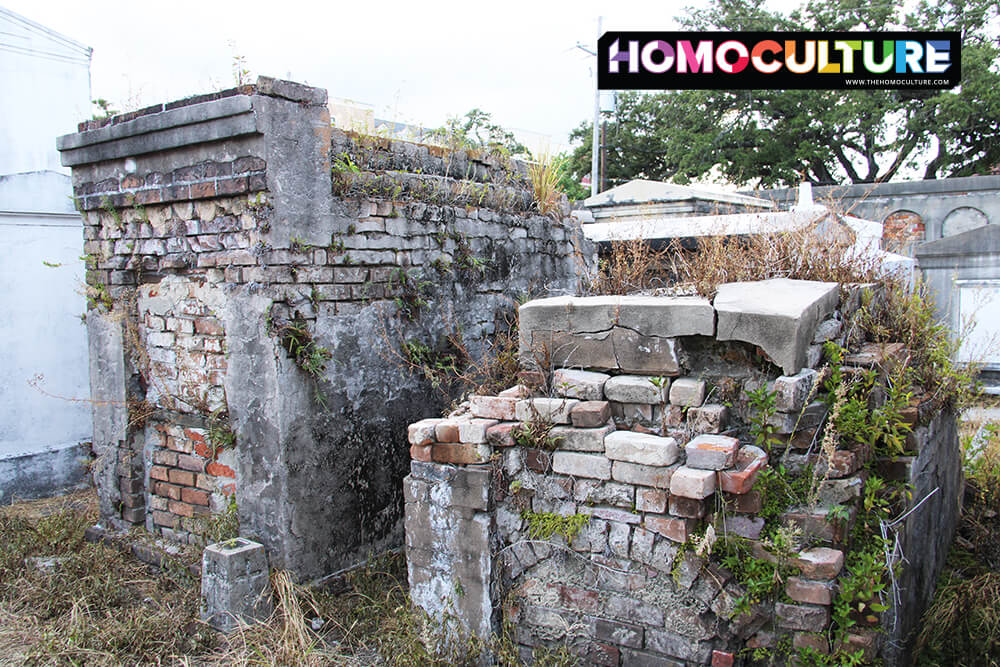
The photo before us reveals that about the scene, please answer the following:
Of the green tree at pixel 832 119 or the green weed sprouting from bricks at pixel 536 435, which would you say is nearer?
the green weed sprouting from bricks at pixel 536 435

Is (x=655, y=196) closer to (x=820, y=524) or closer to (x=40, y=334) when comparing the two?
(x=40, y=334)

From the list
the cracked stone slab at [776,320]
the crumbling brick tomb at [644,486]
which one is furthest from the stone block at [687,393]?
the cracked stone slab at [776,320]

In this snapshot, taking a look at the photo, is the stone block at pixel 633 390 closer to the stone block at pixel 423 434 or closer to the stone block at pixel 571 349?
the stone block at pixel 571 349

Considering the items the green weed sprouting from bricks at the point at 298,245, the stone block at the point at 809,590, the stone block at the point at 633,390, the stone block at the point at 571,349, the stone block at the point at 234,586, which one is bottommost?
the stone block at the point at 234,586

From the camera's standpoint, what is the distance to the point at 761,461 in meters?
2.81

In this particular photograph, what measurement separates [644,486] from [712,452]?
0.33 metres

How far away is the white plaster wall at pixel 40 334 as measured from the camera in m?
6.36

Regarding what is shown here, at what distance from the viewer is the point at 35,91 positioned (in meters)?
6.86

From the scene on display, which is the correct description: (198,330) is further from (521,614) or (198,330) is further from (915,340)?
(915,340)

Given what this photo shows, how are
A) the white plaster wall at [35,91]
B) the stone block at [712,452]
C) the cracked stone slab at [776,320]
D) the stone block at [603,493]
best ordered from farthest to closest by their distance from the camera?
1. the white plaster wall at [35,91]
2. the stone block at [603,493]
3. the cracked stone slab at [776,320]
4. the stone block at [712,452]

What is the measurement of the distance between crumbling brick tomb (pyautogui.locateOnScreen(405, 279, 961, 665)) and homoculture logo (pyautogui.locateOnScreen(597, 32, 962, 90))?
14.8ft

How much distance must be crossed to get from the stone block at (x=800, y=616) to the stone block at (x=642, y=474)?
2.04 ft

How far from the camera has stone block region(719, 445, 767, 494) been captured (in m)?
2.69

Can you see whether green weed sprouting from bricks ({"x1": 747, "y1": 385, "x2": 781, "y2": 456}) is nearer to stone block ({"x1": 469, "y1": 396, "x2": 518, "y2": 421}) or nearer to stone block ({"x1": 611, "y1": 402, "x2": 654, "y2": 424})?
stone block ({"x1": 611, "y1": 402, "x2": 654, "y2": 424})
